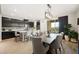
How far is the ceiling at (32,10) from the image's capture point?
2.23 metres

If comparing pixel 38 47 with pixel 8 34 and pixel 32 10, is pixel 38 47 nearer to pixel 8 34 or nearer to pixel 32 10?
pixel 8 34

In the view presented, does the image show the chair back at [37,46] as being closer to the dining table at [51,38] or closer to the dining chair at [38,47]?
the dining chair at [38,47]

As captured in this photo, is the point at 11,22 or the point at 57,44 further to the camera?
the point at 57,44

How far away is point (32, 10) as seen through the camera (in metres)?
2.30

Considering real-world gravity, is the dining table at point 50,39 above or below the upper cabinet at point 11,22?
below

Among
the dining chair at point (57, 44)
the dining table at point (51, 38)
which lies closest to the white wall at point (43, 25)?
the dining table at point (51, 38)

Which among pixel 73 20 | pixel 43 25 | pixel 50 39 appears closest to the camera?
pixel 73 20

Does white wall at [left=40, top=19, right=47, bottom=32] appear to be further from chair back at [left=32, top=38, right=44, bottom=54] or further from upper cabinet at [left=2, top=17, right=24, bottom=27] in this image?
upper cabinet at [left=2, top=17, right=24, bottom=27]

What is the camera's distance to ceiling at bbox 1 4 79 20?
2.23 metres

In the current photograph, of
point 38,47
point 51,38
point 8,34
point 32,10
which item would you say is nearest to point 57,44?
point 51,38

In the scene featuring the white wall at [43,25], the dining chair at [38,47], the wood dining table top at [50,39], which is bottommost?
the dining chair at [38,47]

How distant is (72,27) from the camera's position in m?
2.33

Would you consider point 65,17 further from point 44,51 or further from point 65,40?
point 44,51

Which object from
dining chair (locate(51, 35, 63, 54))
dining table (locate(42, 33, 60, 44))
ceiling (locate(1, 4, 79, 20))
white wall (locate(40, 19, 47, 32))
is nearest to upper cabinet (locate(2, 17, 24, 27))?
ceiling (locate(1, 4, 79, 20))
